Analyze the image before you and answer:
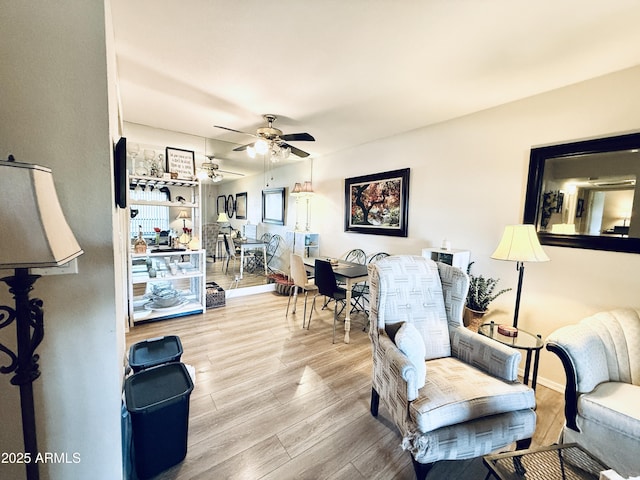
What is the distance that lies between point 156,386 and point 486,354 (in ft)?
6.64

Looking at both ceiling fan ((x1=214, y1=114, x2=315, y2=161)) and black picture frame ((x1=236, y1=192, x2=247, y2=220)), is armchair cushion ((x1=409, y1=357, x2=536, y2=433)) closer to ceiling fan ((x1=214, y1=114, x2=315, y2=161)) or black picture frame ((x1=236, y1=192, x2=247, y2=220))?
ceiling fan ((x1=214, y1=114, x2=315, y2=161))

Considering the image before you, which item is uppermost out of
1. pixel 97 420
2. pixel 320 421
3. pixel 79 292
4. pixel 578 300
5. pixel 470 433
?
pixel 79 292

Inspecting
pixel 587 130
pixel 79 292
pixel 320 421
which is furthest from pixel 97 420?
pixel 587 130

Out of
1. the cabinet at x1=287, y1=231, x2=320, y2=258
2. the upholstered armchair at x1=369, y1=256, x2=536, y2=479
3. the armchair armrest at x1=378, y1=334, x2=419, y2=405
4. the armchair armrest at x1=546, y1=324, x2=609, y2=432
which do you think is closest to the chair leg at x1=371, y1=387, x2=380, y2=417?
the upholstered armchair at x1=369, y1=256, x2=536, y2=479

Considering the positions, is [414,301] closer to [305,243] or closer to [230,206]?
[305,243]

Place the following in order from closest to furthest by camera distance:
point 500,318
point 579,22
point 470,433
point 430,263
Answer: point 470,433, point 579,22, point 430,263, point 500,318

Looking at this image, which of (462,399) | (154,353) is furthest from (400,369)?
(154,353)

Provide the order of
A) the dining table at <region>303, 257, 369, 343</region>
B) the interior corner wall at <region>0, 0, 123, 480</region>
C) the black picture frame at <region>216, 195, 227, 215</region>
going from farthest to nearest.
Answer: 1. the black picture frame at <region>216, 195, 227, 215</region>
2. the dining table at <region>303, 257, 369, 343</region>
3. the interior corner wall at <region>0, 0, 123, 480</region>

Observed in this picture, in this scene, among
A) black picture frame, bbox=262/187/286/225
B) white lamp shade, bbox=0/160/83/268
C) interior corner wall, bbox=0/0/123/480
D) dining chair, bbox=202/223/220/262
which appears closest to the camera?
white lamp shade, bbox=0/160/83/268

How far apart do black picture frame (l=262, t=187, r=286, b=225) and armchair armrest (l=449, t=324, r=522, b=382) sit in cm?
399

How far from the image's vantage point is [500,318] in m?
2.59

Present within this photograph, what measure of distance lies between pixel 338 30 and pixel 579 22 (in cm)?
141

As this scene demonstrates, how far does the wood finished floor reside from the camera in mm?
1458

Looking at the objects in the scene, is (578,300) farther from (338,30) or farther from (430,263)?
(338,30)
